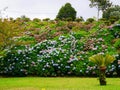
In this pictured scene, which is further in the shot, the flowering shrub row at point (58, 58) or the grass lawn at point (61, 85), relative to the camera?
the flowering shrub row at point (58, 58)

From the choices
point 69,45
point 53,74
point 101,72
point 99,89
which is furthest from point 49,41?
point 99,89

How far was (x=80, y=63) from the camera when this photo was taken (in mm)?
22469

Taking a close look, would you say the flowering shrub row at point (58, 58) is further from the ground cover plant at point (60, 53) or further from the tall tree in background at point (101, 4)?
the tall tree in background at point (101, 4)

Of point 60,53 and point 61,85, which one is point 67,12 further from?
point 61,85

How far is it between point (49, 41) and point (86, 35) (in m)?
2.32

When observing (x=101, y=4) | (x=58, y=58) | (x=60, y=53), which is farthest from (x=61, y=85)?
(x=101, y=4)

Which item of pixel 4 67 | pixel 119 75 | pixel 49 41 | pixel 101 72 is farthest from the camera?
pixel 49 41

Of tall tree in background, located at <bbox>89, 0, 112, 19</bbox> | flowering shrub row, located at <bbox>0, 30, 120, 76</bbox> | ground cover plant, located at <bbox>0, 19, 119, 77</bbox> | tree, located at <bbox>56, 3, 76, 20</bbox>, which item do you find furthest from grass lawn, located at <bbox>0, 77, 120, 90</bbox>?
tall tree in background, located at <bbox>89, 0, 112, 19</bbox>

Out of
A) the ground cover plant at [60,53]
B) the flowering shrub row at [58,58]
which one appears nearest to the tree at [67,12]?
the ground cover plant at [60,53]

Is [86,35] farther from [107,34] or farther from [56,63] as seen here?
[56,63]

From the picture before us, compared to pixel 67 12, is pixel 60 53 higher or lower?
lower

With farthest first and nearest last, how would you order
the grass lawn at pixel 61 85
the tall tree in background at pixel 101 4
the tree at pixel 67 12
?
the tall tree in background at pixel 101 4, the tree at pixel 67 12, the grass lawn at pixel 61 85

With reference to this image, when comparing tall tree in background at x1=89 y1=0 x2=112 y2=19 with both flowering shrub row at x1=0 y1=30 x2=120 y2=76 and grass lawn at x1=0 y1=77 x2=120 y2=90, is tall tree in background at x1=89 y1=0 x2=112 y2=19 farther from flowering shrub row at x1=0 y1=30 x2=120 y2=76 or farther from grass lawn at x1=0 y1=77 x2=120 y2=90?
grass lawn at x1=0 y1=77 x2=120 y2=90

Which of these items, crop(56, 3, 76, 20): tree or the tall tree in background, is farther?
the tall tree in background
